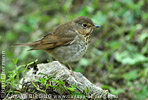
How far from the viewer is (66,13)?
307 inches

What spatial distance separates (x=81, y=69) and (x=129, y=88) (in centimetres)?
129

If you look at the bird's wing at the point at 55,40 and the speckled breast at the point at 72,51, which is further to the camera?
the bird's wing at the point at 55,40

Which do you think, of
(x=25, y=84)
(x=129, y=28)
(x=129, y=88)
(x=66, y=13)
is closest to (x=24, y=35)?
(x=66, y=13)

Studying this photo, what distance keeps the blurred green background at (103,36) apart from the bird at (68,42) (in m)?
0.64

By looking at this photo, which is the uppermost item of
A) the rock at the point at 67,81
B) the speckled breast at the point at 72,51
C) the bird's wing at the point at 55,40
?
the bird's wing at the point at 55,40

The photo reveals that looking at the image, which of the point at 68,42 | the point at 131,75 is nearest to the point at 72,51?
the point at 68,42

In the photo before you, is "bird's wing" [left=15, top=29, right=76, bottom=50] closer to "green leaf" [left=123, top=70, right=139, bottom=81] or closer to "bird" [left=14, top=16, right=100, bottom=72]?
"bird" [left=14, top=16, right=100, bottom=72]

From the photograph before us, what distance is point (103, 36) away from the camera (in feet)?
21.2

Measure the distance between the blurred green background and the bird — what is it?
2.09 ft

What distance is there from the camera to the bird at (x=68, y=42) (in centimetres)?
438

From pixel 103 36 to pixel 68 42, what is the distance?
2.15m

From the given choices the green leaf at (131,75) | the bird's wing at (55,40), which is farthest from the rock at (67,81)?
the green leaf at (131,75)

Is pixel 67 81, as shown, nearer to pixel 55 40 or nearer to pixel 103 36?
pixel 55 40

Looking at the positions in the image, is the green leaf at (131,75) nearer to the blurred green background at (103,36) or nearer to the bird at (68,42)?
the blurred green background at (103,36)
